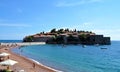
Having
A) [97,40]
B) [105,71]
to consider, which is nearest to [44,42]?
[97,40]

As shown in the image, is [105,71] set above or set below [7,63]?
below

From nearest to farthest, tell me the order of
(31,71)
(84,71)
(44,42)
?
(31,71), (84,71), (44,42)

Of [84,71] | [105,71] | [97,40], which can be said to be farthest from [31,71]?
[97,40]

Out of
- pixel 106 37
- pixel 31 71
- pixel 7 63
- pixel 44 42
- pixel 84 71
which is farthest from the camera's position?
pixel 44 42

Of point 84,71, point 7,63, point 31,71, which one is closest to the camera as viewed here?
point 7,63

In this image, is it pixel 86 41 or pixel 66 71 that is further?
pixel 86 41

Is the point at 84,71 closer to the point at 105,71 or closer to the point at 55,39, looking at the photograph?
Answer: the point at 105,71

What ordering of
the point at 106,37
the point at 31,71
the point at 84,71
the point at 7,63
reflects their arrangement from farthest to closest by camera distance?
the point at 106,37 → the point at 84,71 → the point at 31,71 → the point at 7,63

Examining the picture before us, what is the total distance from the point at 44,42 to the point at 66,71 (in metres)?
155

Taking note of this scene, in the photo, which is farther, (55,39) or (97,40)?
(55,39)

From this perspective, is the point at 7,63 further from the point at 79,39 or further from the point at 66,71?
the point at 79,39

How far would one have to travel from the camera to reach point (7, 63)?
3522cm

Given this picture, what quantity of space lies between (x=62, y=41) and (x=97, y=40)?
26781 millimetres

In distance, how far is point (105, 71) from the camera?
4469 centimetres
